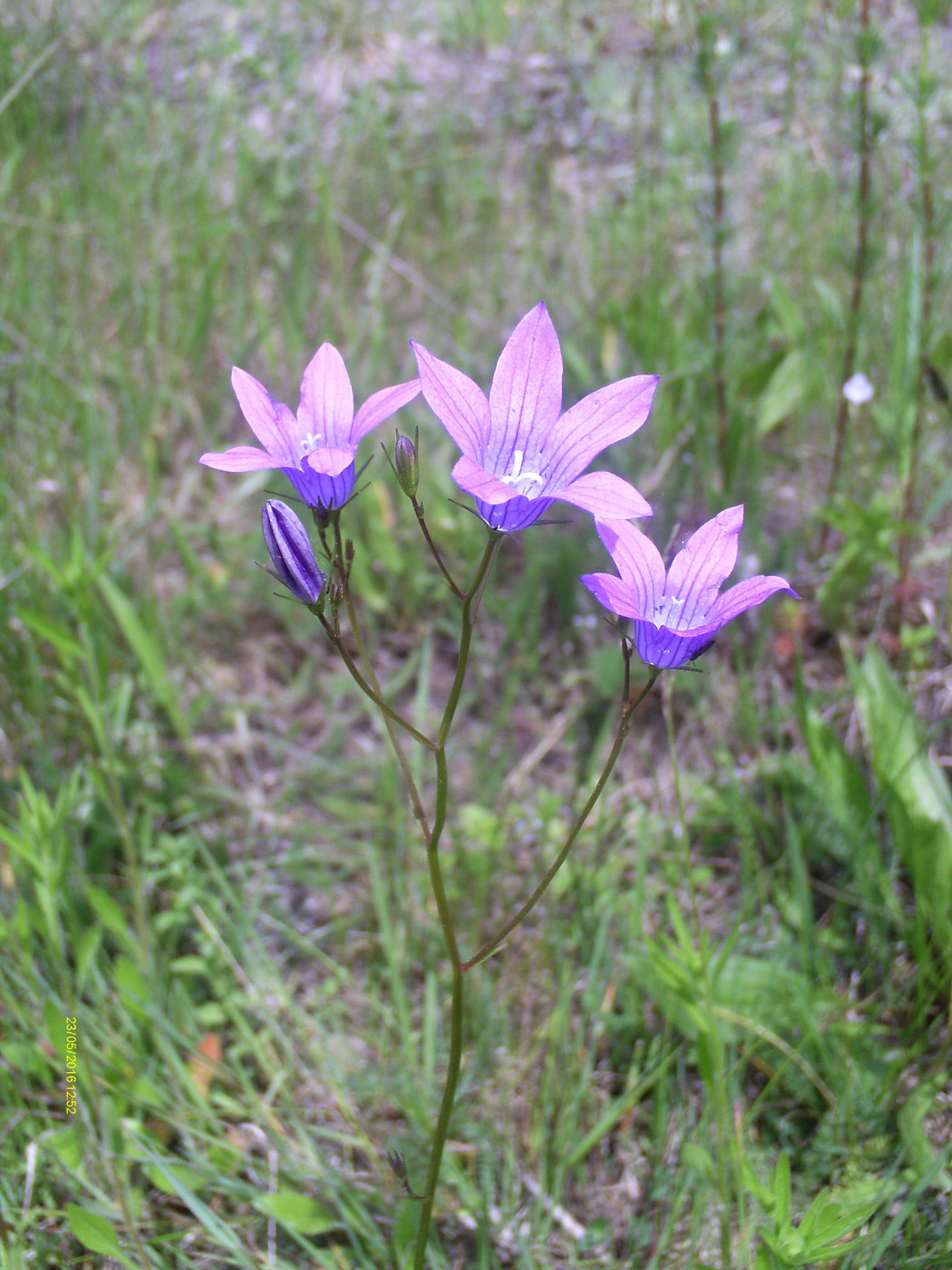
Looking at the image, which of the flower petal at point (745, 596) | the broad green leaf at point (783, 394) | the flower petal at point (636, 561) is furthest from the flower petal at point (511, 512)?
the broad green leaf at point (783, 394)

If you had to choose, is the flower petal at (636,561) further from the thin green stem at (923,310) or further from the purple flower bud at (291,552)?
the thin green stem at (923,310)

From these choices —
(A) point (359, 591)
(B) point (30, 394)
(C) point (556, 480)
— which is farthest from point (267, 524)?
(B) point (30, 394)

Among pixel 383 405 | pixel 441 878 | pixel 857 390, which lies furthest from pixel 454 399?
pixel 857 390

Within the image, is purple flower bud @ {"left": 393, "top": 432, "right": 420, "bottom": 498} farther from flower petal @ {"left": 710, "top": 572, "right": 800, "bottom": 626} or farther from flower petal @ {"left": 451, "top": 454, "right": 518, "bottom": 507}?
flower petal @ {"left": 710, "top": 572, "right": 800, "bottom": 626}

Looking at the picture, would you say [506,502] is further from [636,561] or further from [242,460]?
[242,460]

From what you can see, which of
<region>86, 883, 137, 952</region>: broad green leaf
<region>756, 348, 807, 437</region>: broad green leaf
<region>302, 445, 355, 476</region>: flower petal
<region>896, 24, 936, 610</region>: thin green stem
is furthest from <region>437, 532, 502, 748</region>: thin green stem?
<region>756, 348, 807, 437</region>: broad green leaf

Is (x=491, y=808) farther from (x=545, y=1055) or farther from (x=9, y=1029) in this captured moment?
(x=9, y=1029)
